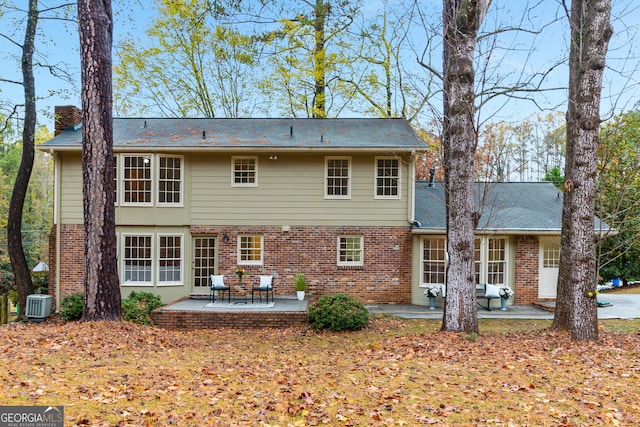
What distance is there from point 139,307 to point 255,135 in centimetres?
670

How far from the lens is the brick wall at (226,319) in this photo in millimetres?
10750

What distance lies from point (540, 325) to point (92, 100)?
38.0 ft

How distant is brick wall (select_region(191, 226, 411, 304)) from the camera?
1358 centimetres

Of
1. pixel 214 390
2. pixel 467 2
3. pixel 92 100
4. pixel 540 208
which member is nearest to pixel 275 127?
pixel 92 100

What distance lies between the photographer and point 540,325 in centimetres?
1055

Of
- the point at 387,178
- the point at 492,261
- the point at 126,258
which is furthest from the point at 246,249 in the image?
the point at 492,261

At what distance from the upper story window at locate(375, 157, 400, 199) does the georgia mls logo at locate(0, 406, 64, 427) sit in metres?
11.0

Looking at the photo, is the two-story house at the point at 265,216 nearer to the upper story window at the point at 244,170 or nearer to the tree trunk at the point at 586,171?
the upper story window at the point at 244,170

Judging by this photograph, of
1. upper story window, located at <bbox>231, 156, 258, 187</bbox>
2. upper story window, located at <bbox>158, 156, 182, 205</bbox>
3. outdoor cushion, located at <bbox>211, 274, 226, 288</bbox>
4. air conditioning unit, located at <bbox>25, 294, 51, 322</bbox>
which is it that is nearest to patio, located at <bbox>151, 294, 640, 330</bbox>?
outdoor cushion, located at <bbox>211, 274, 226, 288</bbox>

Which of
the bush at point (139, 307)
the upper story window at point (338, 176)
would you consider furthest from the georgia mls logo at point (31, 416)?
the upper story window at point (338, 176)

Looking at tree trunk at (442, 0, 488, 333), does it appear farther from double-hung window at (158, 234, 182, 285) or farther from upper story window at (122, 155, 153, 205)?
upper story window at (122, 155, 153, 205)

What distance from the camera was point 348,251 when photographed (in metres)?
13.7

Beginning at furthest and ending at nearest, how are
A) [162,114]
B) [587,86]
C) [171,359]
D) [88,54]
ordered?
[162,114]
[88,54]
[587,86]
[171,359]

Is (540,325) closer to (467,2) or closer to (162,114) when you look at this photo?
(467,2)
